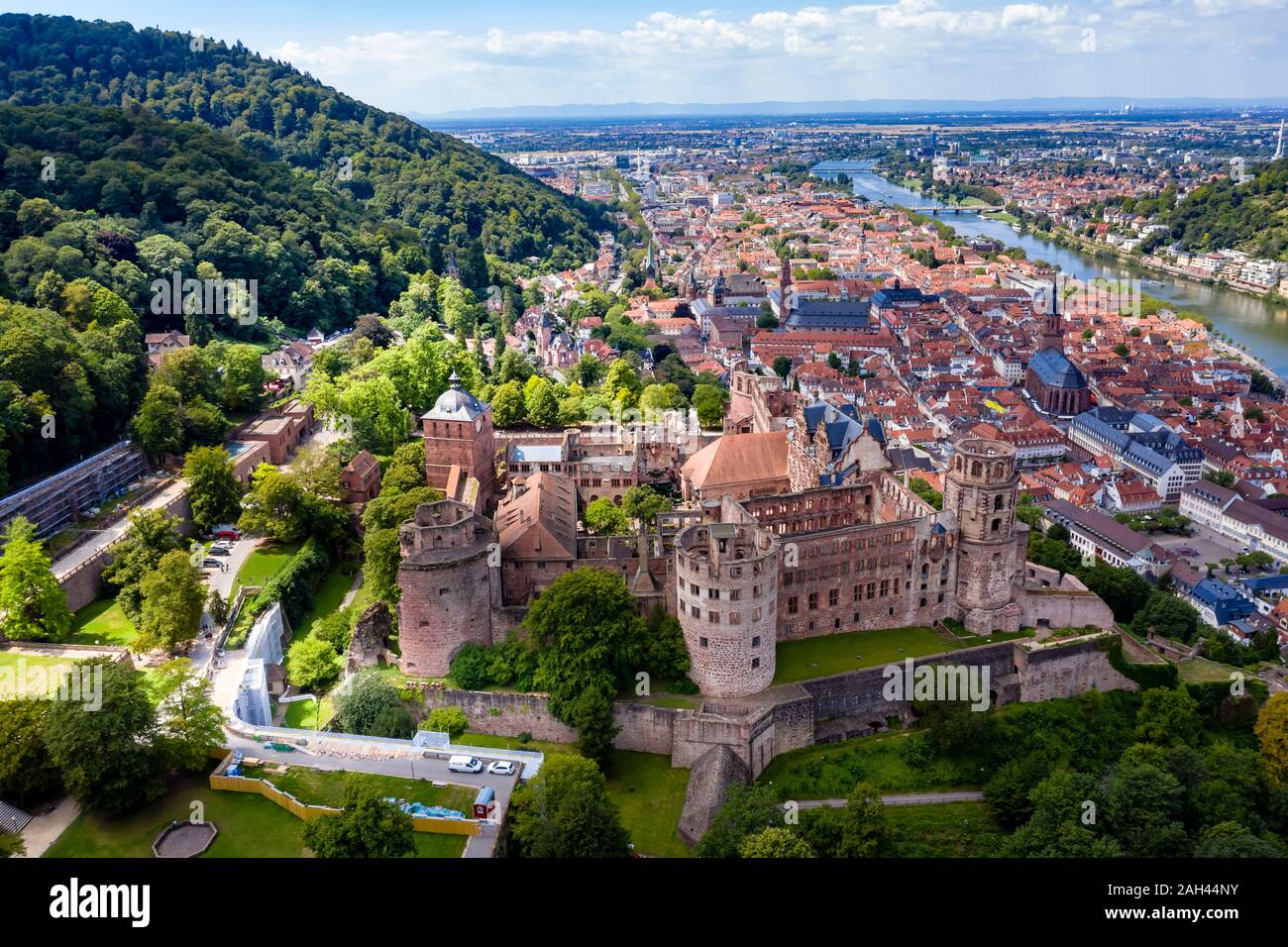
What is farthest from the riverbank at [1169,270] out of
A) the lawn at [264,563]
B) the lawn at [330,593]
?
the lawn at [264,563]

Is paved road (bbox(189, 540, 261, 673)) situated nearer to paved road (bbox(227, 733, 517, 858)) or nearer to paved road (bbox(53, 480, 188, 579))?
paved road (bbox(53, 480, 188, 579))

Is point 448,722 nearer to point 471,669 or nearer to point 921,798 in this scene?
point 471,669

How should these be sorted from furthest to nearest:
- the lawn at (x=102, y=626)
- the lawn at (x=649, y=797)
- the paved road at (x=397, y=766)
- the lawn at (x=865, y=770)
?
the lawn at (x=102, y=626) → the lawn at (x=865, y=770) → the lawn at (x=649, y=797) → the paved road at (x=397, y=766)

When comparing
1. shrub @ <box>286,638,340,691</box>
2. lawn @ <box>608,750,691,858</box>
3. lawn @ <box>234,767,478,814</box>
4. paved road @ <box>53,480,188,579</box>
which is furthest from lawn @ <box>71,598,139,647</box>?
lawn @ <box>608,750,691,858</box>

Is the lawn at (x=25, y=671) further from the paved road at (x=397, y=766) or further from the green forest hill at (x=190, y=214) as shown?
the green forest hill at (x=190, y=214)
